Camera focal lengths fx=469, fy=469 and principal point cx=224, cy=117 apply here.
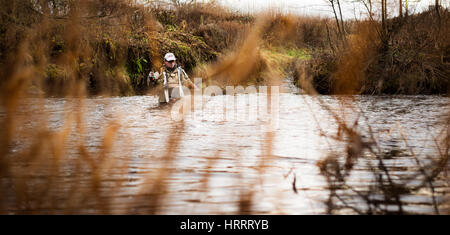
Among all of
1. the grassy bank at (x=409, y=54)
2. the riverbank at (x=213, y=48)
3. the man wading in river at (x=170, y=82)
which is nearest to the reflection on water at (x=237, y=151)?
the riverbank at (x=213, y=48)

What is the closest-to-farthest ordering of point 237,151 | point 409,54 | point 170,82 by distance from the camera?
1. point 237,151
2. point 170,82
3. point 409,54

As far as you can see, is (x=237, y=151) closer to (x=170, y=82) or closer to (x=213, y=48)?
(x=170, y=82)

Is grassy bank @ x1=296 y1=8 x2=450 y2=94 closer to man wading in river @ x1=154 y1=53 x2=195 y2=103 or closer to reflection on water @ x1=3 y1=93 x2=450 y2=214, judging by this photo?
reflection on water @ x1=3 y1=93 x2=450 y2=214

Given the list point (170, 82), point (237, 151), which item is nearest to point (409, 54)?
point (170, 82)

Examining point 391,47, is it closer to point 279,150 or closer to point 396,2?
point 396,2

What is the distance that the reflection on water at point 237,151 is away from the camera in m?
2.96

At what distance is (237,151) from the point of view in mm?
5441

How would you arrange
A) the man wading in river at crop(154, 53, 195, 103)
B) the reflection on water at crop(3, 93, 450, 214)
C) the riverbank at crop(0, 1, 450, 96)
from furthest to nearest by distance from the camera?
the man wading in river at crop(154, 53, 195, 103) → the reflection on water at crop(3, 93, 450, 214) → the riverbank at crop(0, 1, 450, 96)

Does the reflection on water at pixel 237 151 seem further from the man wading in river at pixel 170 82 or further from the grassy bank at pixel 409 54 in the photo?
the grassy bank at pixel 409 54

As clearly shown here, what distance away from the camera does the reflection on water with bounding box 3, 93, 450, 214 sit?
2955 mm

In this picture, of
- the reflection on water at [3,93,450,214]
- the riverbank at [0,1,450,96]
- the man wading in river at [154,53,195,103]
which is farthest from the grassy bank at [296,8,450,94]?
the man wading in river at [154,53,195,103]

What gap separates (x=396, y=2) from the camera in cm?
1201
